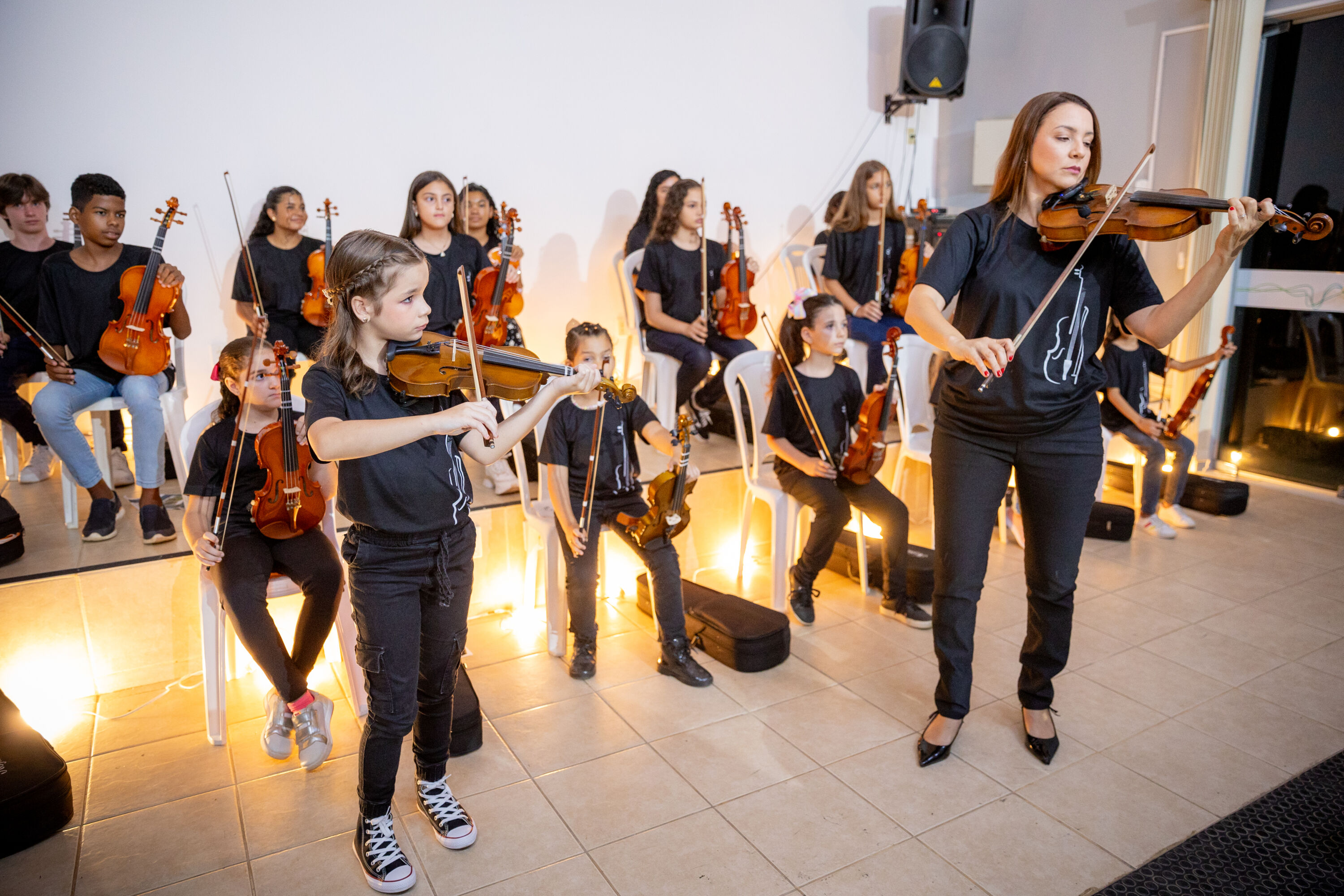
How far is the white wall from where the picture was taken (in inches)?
133

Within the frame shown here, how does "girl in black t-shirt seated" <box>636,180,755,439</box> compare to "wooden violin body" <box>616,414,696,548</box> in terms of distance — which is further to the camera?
"girl in black t-shirt seated" <box>636,180,755,439</box>

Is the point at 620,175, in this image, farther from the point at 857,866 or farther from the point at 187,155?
the point at 857,866

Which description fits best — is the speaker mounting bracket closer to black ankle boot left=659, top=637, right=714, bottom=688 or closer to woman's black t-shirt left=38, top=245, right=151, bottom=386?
black ankle boot left=659, top=637, right=714, bottom=688

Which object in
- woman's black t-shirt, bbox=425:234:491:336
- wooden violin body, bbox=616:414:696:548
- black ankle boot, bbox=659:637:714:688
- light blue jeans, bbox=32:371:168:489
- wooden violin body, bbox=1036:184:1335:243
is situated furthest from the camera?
woman's black t-shirt, bbox=425:234:491:336

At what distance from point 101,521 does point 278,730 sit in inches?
43.2

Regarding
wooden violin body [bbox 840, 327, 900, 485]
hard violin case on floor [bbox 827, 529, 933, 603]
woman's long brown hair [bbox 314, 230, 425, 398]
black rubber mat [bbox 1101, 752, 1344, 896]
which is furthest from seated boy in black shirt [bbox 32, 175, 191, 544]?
black rubber mat [bbox 1101, 752, 1344, 896]

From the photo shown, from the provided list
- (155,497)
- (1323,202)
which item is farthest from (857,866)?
(1323,202)

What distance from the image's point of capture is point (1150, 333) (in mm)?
1779

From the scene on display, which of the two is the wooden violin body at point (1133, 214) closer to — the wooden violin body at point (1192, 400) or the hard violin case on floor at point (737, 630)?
the hard violin case on floor at point (737, 630)

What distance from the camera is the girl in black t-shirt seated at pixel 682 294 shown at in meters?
3.76

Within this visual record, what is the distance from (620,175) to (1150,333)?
3.13m

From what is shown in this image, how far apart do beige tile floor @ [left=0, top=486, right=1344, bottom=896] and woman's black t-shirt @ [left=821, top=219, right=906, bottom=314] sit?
1.71m

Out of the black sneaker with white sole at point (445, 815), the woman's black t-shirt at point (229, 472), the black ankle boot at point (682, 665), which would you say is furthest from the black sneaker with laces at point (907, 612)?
the woman's black t-shirt at point (229, 472)

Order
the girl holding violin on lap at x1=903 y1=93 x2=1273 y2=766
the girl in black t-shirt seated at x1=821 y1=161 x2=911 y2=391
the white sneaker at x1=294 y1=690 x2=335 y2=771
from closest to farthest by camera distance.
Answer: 1. the girl holding violin on lap at x1=903 y1=93 x2=1273 y2=766
2. the white sneaker at x1=294 y1=690 x2=335 y2=771
3. the girl in black t-shirt seated at x1=821 y1=161 x2=911 y2=391
